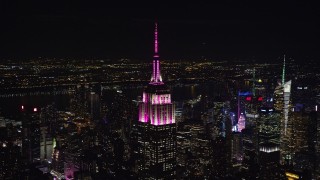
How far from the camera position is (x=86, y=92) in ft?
45.4

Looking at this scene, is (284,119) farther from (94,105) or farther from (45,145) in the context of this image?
(94,105)

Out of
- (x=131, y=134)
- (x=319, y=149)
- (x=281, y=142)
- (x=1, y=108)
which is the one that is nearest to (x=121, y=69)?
(x=131, y=134)

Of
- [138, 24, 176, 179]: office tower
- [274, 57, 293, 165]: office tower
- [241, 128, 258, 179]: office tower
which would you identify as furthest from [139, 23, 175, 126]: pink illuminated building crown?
[274, 57, 293, 165]: office tower

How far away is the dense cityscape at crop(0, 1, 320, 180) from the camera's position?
8219mm

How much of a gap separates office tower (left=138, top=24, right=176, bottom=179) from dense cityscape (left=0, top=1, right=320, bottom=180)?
2 centimetres

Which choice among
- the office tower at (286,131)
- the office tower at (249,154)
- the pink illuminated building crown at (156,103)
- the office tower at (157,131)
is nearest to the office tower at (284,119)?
the office tower at (286,131)

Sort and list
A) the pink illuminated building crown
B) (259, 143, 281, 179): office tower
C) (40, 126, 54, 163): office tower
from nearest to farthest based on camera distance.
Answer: (259, 143, 281, 179): office tower → the pink illuminated building crown → (40, 126, 54, 163): office tower

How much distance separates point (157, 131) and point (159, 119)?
24 cm

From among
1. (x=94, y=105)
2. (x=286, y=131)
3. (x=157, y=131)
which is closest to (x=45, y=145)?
(x=94, y=105)

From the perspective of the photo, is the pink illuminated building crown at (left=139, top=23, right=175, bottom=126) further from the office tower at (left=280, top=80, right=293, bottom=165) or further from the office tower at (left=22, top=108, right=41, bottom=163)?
the office tower at (left=22, top=108, right=41, bottom=163)

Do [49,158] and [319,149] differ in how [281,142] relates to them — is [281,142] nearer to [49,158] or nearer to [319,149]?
[319,149]

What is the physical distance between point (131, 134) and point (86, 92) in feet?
13.5

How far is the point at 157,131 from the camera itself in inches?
321

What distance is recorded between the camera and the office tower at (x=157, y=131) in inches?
322
